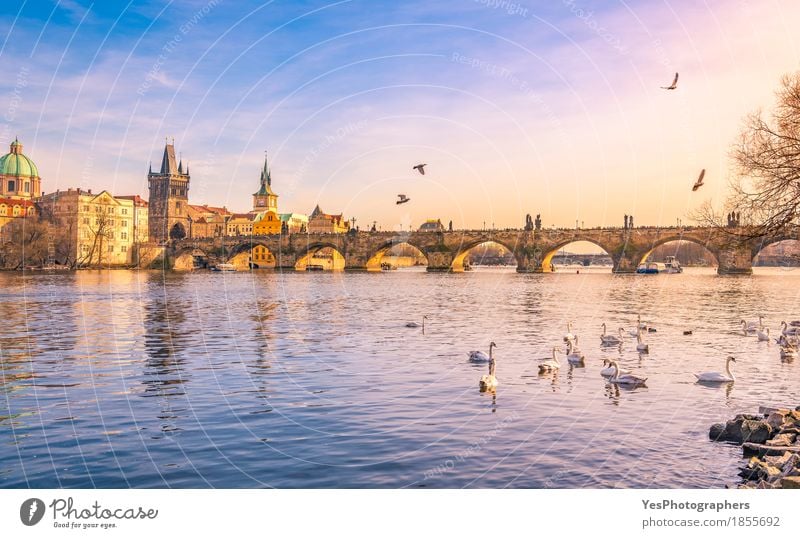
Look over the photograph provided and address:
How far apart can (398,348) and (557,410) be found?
10.9 m

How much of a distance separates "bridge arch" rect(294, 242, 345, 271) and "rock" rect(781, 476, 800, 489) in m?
128

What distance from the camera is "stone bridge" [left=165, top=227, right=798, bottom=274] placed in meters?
113

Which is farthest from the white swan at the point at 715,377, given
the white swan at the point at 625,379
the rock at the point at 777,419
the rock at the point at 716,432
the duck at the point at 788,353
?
the duck at the point at 788,353

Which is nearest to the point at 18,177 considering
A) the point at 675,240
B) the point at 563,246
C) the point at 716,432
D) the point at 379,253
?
the point at 379,253

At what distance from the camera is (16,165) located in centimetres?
16012

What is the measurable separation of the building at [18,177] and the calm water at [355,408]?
143m

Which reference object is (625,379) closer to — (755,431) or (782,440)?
(755,431)

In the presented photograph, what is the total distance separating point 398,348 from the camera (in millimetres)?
25484

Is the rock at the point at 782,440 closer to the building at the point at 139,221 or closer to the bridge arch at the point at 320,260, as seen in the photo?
the bridge arch at the point at 320,260

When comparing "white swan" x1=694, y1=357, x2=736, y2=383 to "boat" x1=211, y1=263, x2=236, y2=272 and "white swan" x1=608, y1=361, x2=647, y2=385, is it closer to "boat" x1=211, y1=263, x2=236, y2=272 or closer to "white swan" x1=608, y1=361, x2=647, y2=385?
"white swan" x1=608, y1=361, x2=647, y2=385

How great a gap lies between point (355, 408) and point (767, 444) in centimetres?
749

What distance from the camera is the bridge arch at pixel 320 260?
139587 millimetres

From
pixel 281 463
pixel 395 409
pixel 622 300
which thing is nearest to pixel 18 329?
pixel 395 409

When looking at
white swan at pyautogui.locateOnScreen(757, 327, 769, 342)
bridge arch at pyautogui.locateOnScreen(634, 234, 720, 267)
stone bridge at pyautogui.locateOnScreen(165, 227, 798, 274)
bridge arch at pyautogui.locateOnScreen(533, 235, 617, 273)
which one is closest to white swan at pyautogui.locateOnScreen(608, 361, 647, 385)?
white swan at pyautogui.locateOnScreen(757, 327, 769, 342)
